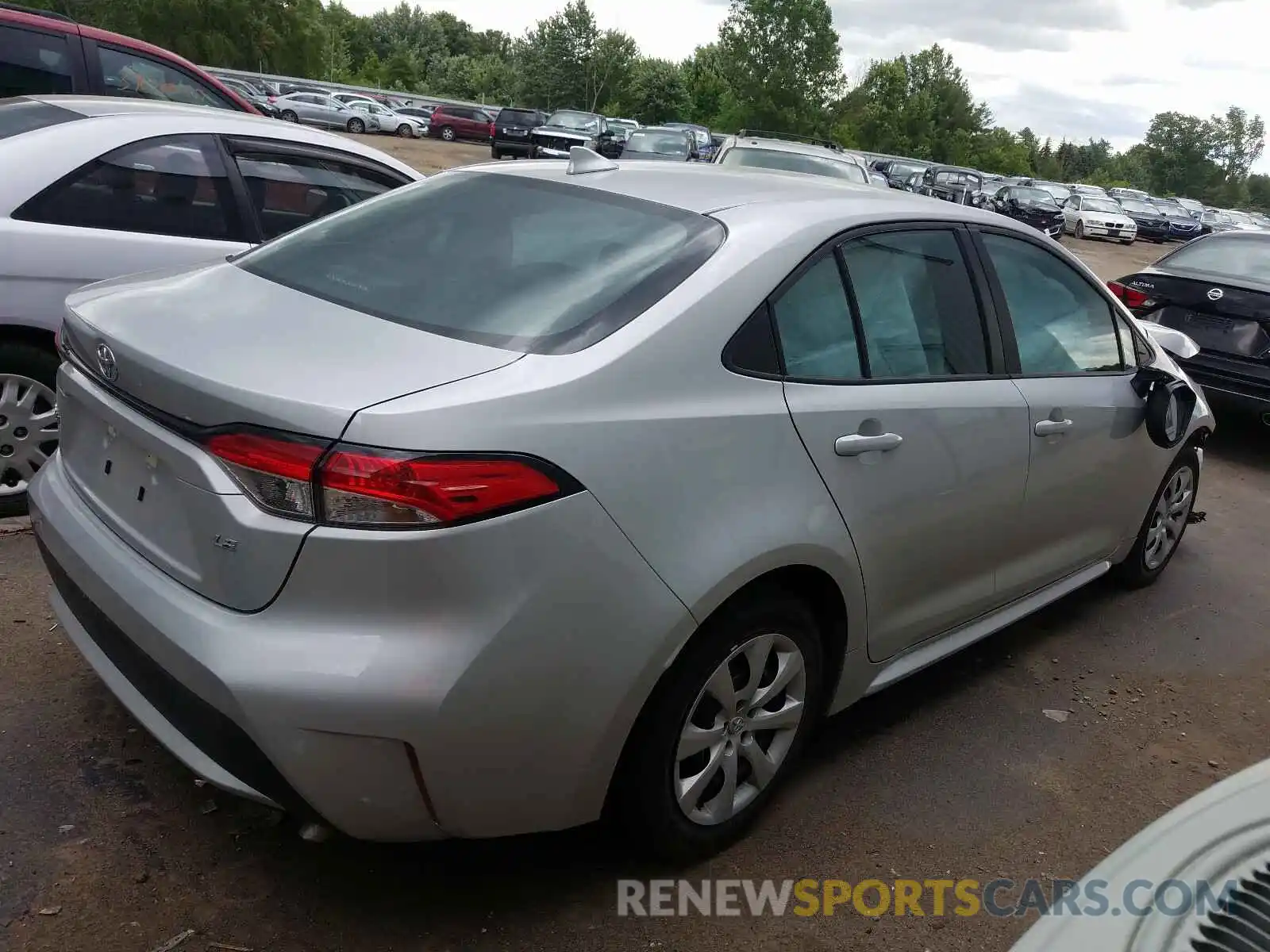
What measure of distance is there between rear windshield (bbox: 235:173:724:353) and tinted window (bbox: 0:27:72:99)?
4.04 metres

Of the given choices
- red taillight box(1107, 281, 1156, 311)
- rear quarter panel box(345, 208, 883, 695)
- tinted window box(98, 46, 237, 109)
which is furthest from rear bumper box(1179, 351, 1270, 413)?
tinted window box(98, 46, 237, 109)

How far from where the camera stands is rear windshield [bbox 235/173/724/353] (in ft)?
8.16

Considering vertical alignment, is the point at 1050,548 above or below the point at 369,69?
above

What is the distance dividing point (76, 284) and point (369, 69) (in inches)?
3395

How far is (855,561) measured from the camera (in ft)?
9.41

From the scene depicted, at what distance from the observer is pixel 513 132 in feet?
122

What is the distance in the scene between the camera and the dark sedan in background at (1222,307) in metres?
7.30

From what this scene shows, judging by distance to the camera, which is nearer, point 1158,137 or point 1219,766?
point 1219,766

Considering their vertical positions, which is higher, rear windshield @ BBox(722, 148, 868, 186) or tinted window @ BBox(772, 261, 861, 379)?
tinted window @ BBox(772, 261, 861, 379)

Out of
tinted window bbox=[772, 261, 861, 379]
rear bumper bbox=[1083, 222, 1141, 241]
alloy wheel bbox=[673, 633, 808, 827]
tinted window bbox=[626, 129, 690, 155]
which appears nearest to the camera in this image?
alloy wheel bbox=[673, 633, 808, 827]

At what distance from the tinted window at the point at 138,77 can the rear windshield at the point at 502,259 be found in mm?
3961

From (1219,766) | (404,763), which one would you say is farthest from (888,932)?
(1219,766)

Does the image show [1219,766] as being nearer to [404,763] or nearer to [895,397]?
[895,397]

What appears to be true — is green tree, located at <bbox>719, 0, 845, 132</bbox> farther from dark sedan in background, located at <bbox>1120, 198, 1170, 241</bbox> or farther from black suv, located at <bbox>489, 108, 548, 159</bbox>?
black suv, located at <bbox>489, 108, 548, 159</bbox>
